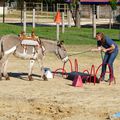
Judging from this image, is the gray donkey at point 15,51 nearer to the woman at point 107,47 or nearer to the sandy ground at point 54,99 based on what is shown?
the sandy ground at point 54,99

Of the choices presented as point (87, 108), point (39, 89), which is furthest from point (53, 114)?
point (39, 89)

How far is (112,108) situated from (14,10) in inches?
3069

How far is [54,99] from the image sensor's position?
1223 cm

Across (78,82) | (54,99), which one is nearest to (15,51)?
(78,82)

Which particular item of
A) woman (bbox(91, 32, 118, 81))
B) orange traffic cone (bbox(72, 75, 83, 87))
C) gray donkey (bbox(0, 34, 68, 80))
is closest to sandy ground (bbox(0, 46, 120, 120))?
orange traffic cone (bbox(72, 75, 83, 87))

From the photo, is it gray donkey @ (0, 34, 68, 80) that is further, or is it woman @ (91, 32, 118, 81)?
gray donkey @ (0, 34, 68, 80)

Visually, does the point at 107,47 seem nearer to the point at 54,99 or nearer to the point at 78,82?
the point at 78,82

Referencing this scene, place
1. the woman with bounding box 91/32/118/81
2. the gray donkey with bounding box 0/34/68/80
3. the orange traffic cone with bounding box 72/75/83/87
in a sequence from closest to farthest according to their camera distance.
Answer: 1. the orange traffic cone with bounding box 72/75/83/87
2. the woman with bounding box 91/32/118/81
3. the gray donkey with bounding box 0/34/68/80

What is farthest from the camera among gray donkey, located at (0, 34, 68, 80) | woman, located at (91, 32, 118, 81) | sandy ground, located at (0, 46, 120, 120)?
gray donkey, located at (0, 34, 68, 80)

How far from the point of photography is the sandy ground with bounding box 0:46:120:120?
10422 millimetres

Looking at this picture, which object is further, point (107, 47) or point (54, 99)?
point (107, 47)

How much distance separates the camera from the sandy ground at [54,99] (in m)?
10.4

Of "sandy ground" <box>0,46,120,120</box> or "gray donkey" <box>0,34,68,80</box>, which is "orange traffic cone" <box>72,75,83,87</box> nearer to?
"sandy ground" <box>0,46,120,120</box>

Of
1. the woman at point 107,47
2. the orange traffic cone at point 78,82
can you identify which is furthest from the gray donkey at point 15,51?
the woman at point 107,47
